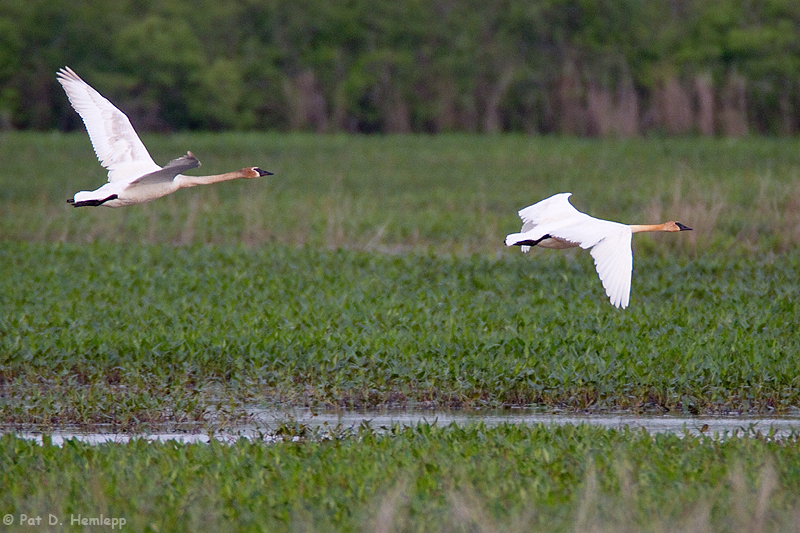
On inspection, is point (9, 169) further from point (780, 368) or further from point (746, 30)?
point (746, 30)

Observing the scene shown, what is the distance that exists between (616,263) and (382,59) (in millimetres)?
40063

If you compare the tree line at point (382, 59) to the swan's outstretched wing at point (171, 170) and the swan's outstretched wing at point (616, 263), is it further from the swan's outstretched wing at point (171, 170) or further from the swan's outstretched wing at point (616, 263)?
the swan's outstretched wing at point (171, 170)

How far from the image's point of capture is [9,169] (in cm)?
2748

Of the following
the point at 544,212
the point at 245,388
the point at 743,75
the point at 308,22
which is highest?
the point at 308,22

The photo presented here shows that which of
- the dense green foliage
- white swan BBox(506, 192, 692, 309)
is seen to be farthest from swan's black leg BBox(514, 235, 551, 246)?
the dense green foliage

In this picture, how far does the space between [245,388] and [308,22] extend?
40.6 m

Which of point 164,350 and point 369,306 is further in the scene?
point 369,306

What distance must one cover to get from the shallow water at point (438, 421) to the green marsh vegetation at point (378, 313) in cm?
24

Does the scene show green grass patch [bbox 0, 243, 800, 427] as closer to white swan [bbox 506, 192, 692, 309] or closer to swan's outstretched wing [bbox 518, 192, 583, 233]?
swan's outstretched wing [bbox 518, 192, 583, 233]

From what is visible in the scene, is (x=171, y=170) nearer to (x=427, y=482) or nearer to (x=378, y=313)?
(x=427, y=482)

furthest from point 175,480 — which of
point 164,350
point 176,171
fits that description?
point 164,350

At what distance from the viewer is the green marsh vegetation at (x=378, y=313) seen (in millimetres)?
8883

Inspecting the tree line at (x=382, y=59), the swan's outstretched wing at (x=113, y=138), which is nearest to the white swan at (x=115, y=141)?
the swan's outstretched wing at (x=113, y=138)

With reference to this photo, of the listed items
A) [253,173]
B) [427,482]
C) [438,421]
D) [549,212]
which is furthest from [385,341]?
[427,482]
